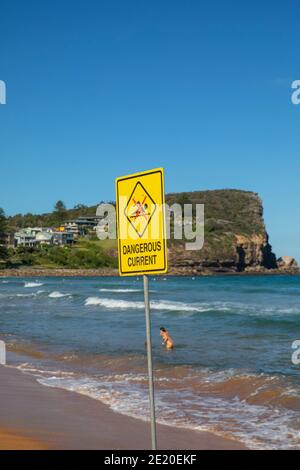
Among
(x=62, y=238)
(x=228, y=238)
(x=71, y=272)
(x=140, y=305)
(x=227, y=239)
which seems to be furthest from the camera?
(x=62, y=238)

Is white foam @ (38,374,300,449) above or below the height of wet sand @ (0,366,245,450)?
below

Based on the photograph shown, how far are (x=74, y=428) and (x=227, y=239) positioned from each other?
5665 inches

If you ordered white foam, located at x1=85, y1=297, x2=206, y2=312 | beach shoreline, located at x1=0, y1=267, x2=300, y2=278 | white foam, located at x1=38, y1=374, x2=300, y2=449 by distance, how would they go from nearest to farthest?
white foam, located at x1=38, y1=374, x2=300, y2=449 < white foam, located at x1=85, y1=297, x2=206, y2=312 < beach shoreline, located at x1=0, y1=267, x2=300, y2=278

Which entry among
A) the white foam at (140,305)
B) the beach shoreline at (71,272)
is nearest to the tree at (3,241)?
the beach shoreline at (71,272)

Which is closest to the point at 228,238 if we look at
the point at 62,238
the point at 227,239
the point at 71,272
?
the point at 227,239

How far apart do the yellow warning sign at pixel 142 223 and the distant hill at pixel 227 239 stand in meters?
138

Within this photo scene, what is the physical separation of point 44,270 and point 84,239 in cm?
4187

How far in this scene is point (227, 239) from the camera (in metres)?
150

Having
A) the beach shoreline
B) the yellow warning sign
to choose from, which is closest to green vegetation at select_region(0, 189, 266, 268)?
the beach shoreline

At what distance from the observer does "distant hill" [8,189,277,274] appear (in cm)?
14775

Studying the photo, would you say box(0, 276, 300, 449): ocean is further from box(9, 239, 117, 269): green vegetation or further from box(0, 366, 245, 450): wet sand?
box(9, 239, 117, 269): green vegetation

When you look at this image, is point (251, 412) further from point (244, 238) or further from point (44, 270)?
point (244, 238)

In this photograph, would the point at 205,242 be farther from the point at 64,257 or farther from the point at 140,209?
the point at 140,209
